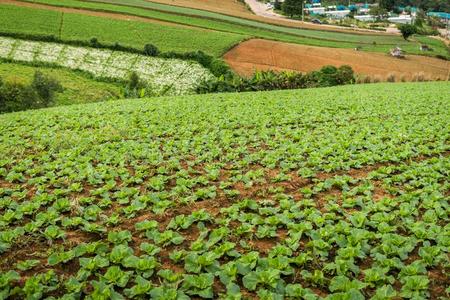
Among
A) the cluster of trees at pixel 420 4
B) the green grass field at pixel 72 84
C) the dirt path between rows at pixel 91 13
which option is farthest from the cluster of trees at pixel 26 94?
the cluster of trees at pixel 420 4

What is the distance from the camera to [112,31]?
52250 mm

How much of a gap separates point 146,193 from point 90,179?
59.5 inches

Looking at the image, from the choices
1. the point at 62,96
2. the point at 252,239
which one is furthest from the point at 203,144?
the point at 62,96

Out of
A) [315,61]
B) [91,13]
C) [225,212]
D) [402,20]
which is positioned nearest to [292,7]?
[402,20]

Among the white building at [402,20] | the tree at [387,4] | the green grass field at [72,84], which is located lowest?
the green grass field at [72,84]

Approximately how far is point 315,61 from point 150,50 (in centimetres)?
2264

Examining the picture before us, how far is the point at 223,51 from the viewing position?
171ft

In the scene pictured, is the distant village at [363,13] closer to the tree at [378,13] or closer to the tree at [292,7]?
the tree at [378,13]

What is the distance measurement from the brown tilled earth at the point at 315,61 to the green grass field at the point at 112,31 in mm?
3240

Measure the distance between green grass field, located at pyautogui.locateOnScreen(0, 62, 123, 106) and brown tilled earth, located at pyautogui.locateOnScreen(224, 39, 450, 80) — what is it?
15912 millimetres

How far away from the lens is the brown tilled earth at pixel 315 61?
166 feet

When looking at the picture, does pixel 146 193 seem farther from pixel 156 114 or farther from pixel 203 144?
pixel 156 114

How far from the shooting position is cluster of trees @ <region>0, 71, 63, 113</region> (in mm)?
28125

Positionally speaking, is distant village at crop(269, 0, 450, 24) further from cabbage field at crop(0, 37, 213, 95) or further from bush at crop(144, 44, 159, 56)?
cabbage field at crop(0, 37, 213, 95)
